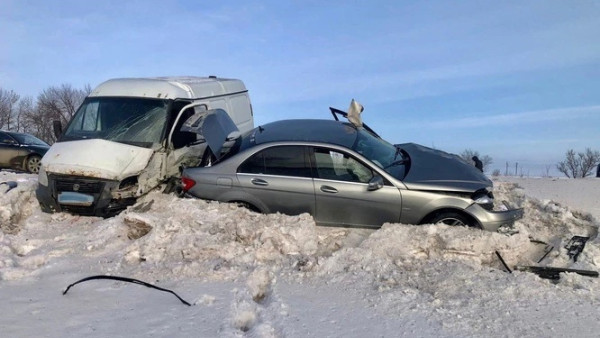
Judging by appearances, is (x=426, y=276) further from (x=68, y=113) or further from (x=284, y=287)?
(x=68, y=113)

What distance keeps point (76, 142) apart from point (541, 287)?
6982mm

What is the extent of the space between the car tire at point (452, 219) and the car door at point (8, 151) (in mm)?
14794

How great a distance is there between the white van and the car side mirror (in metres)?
2.46

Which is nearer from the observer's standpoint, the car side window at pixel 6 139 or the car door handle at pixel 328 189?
the car door handle at pixel 328 189

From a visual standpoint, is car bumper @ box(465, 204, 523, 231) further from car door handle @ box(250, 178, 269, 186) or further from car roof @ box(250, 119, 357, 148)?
car door handle @ box(250, 178, 269, 186)

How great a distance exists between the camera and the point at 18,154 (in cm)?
1683

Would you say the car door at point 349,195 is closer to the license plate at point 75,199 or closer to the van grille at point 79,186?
the van grille at point 79,186

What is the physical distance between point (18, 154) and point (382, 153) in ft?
45.0

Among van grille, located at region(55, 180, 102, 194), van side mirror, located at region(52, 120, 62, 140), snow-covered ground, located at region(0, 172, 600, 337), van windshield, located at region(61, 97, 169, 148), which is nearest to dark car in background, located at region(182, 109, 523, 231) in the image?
snow-covered ground, located at region(0, 172, 600, 337)

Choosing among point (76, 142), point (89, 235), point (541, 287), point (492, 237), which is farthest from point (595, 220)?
point (76, 142)

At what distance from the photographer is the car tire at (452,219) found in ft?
21.8

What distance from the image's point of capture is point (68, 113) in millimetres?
51188

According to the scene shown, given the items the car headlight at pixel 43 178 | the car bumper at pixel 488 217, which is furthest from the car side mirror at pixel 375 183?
the car headlight at pixel 43 178

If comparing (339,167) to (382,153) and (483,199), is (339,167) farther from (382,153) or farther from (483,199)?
(483,199)
